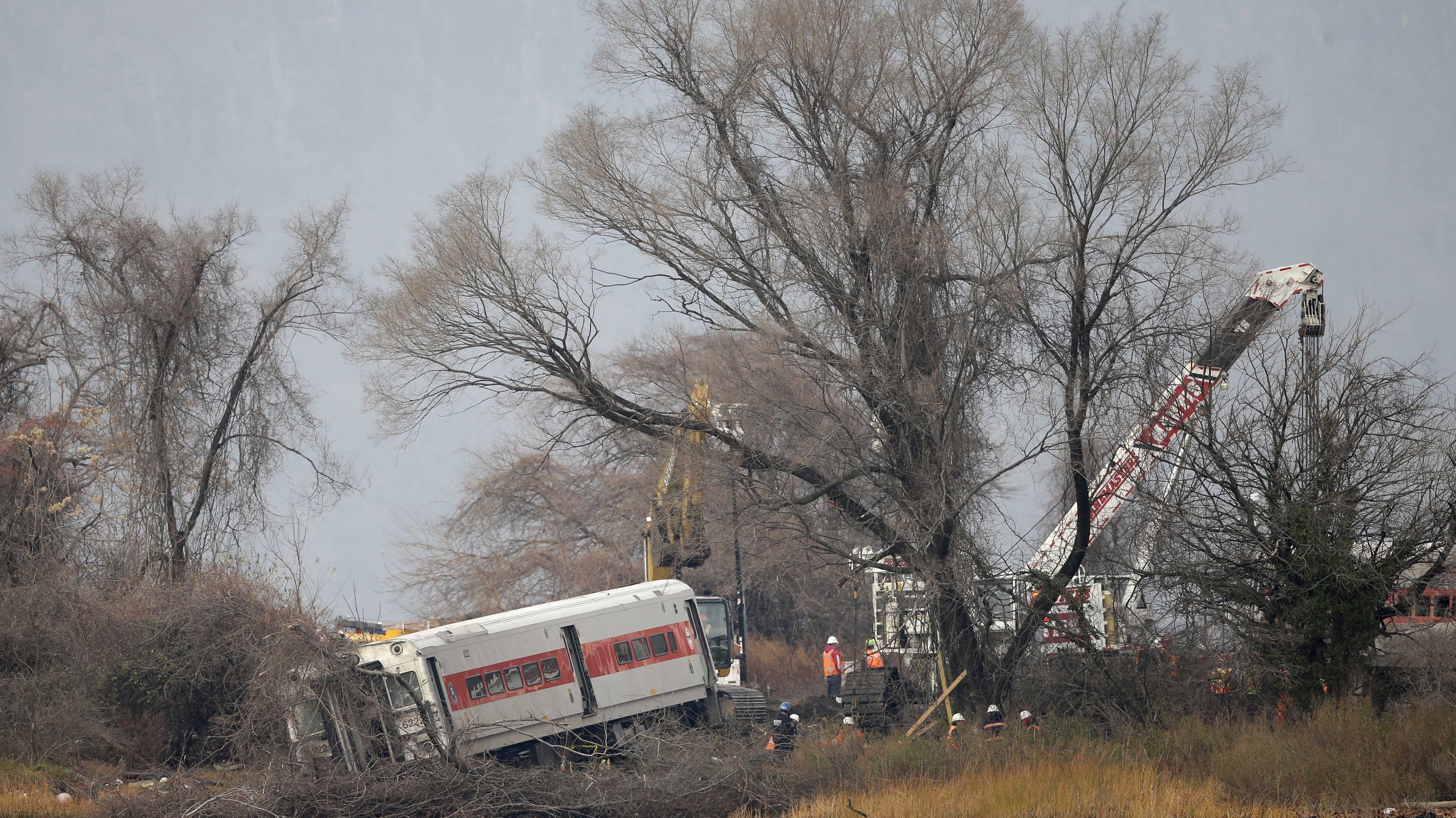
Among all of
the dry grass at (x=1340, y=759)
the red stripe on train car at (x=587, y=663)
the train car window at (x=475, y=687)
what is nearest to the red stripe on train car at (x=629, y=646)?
the red stripe on train car at (x=587, y=663)

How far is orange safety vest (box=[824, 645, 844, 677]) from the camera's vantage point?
1037 inches

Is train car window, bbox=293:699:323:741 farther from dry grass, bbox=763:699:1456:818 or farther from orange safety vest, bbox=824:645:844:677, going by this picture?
orange safety vest, bbox=824:645:844:677

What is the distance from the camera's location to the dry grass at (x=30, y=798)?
1509 cm

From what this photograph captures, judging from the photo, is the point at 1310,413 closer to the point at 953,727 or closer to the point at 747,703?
the point at 953,727

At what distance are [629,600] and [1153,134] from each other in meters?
10.8

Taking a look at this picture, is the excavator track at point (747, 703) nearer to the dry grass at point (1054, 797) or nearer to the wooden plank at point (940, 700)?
the wooden plank at point (940, 700)

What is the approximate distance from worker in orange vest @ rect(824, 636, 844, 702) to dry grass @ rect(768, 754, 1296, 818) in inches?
453

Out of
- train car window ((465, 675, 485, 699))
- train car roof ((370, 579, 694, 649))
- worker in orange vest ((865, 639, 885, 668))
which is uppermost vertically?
train car roof ((370, 579, 694, 649))

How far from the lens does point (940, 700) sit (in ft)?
62.3

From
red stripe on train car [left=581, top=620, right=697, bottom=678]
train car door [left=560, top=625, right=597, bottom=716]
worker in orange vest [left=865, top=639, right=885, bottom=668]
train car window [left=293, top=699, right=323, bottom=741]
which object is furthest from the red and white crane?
train car window [left=293, top=699, right=323, bottom=741]

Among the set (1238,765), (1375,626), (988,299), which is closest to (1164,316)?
(988,299)

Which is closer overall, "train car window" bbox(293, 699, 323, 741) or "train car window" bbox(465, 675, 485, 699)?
"train car window" bbox(293, 699, 323, 741)

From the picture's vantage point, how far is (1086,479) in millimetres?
Answer: 18312

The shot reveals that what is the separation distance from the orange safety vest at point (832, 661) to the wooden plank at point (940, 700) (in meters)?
6.86
